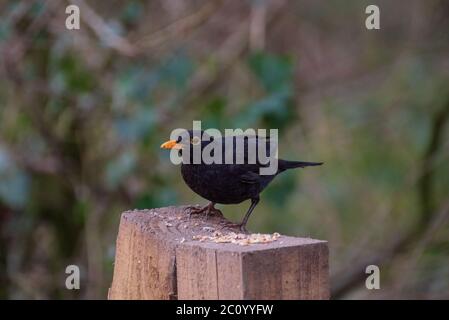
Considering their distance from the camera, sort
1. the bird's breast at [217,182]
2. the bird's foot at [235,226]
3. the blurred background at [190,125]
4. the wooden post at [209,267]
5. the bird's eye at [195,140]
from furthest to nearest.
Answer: the blurred background at [190,125] < the bird's eye at [195,140] < the bird's breast at [217,182] < the bird's foot at [235,226] < the wooden post at [209,267]

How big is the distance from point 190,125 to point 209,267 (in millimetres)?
4290

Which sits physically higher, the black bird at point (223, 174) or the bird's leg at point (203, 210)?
the black bird at point (223, 174)

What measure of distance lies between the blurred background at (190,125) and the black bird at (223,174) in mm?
1065

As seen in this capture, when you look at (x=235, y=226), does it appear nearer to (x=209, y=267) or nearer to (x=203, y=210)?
(x=203, y=210)

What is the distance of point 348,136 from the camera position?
6895 millimetres

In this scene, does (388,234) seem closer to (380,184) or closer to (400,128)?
(380,184)

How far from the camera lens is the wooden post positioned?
6.41 feet

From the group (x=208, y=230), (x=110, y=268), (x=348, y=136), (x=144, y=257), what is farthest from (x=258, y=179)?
(x=348, y=136)

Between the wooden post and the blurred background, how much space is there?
2.38m

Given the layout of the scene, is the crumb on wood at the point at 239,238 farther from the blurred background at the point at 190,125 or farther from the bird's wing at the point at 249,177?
the blurred background at the point at 190,125

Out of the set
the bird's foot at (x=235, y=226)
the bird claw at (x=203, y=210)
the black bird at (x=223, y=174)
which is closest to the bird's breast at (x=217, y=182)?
the black bird at (x=223, y=174)

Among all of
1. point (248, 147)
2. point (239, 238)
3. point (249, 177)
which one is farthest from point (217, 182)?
point (239, 238)

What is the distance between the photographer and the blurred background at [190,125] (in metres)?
5.13
